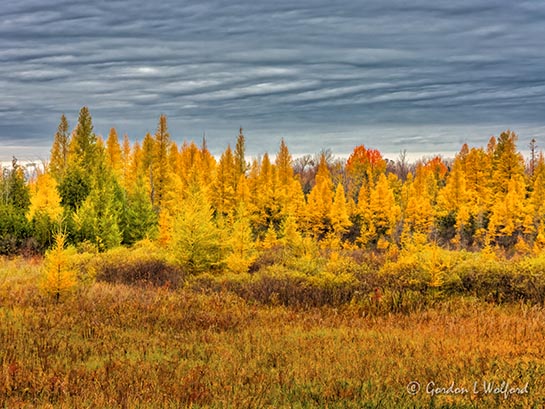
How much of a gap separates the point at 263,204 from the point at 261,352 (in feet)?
183

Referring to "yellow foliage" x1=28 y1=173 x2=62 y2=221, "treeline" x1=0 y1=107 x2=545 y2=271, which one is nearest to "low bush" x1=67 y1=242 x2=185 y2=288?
"treeline" x1=0 y1=107 x2=545 y2=271

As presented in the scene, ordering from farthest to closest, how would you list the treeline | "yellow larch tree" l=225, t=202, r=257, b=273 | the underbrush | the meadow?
the treeline, "yellow larch tree" l=225, t=202, r=257, b=273, the underbrush, the meadow

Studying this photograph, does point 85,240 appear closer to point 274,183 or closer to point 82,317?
point 82,317

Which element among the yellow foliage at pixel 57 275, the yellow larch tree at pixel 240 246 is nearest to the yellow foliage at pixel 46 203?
the yellow larch tree at pixel 240 246

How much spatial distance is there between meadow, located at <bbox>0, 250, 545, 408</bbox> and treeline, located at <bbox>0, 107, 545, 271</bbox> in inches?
570

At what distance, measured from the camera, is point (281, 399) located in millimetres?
6203

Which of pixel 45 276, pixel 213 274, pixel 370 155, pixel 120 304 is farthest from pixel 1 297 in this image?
pixel 370 155

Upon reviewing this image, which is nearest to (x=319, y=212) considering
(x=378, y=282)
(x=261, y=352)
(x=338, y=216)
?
(x=338, y=216)

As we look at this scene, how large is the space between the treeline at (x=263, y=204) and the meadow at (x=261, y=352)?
47.5 feet

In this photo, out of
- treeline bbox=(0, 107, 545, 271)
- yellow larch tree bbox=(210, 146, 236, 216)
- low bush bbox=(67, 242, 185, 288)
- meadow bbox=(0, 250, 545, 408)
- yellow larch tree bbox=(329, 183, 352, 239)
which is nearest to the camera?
meadow bbox=(0, 250, 545, 408)

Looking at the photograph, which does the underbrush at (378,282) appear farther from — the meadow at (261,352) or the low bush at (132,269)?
the meadow at (261,352)

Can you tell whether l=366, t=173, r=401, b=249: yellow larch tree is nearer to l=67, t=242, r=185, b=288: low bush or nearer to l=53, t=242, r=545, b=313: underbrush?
l=53, t=242, r=545, b=313: underbrush

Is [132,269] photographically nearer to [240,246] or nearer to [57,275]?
[240,246]

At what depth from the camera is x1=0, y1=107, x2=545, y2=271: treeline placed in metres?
35.1
